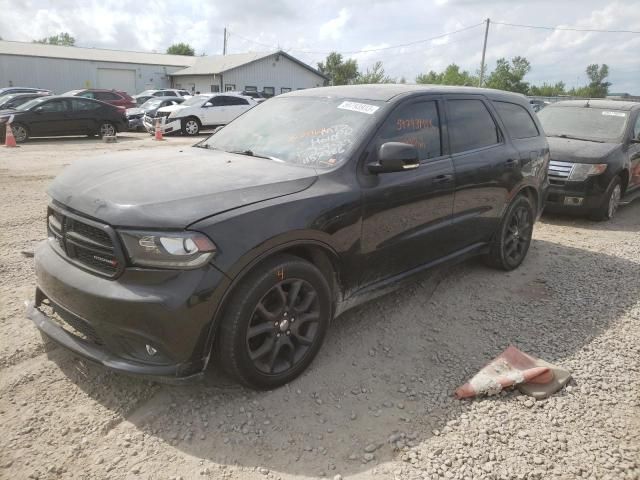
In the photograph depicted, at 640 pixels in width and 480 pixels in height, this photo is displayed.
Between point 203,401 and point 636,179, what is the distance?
8.25m

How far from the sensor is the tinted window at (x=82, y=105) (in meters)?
16.3

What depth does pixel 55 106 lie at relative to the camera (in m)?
15.8

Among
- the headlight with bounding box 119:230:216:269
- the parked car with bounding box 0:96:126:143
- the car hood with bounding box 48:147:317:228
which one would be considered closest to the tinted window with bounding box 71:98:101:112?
the parked car with bounding box 0:96:126:143

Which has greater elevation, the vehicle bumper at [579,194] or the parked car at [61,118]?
the parked car at [61,118]

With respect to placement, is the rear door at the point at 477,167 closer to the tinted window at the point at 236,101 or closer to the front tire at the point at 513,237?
the front tire at the point at 513,237

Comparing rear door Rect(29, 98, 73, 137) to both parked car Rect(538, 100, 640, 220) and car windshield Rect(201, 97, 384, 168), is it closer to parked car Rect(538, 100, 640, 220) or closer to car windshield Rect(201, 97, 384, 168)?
car windshield Rect(201, 97, 384, 168)

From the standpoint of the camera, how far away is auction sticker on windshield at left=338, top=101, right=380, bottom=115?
3.56 m

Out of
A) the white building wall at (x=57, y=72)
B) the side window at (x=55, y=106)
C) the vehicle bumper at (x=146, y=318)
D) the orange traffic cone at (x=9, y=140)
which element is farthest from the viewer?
the white building wall at (x=57, y=72)

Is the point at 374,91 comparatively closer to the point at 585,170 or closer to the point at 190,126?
the point at 585,170

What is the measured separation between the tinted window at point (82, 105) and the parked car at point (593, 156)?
47.1ft

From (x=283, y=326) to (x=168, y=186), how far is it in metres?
1.04

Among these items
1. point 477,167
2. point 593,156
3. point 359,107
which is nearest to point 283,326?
point 359,107

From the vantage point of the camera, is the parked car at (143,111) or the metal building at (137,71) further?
the metal building at (137,71)

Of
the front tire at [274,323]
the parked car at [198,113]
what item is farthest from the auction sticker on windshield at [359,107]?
the parked car at [198,113]
